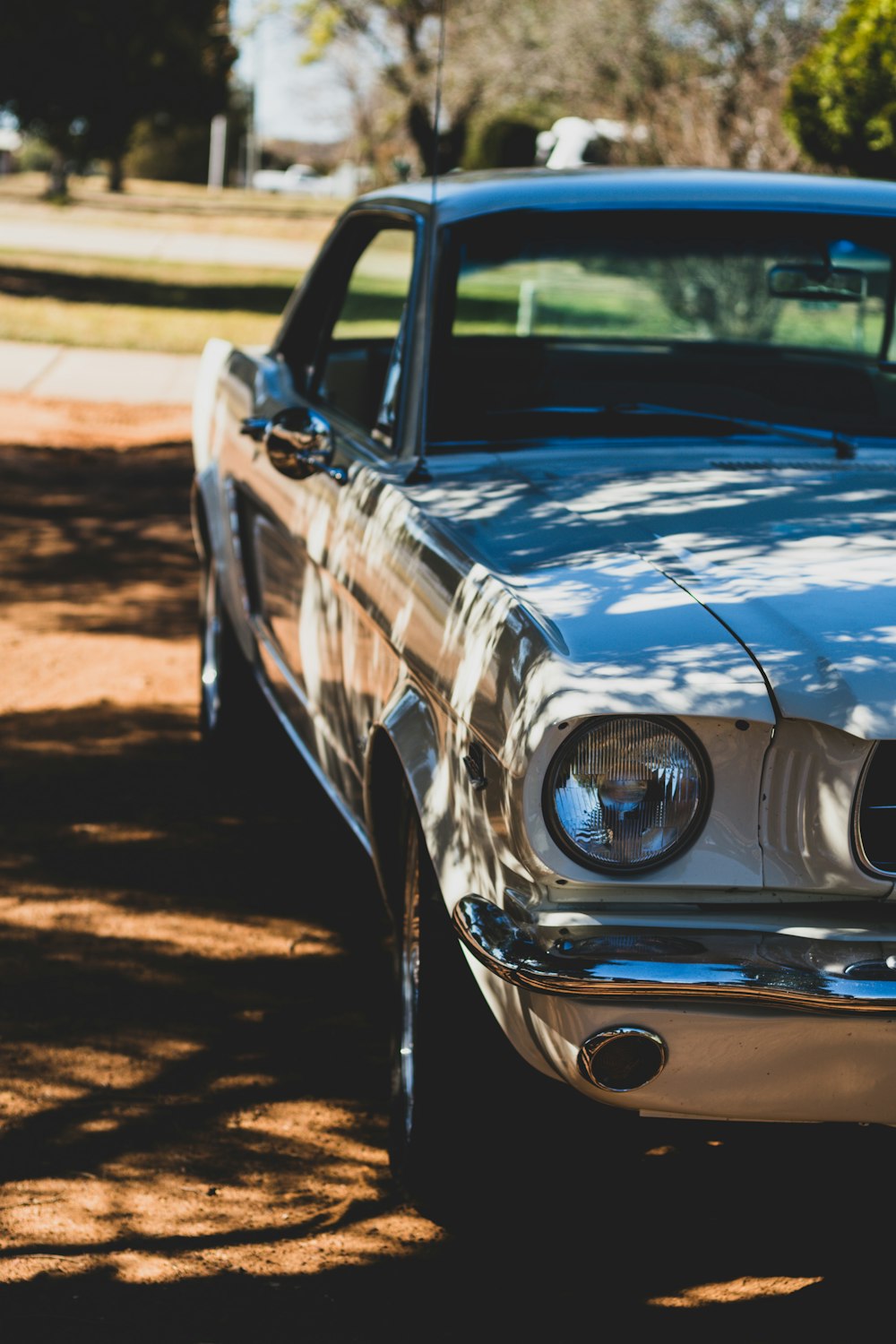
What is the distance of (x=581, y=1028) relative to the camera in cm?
230

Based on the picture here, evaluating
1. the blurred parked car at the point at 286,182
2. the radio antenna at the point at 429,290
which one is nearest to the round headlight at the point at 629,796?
the radio antenna at the point at 429,290

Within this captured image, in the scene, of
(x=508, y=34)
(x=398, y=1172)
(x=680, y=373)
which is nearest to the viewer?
(x=398, y=1172)

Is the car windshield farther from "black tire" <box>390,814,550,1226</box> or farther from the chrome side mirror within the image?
"black tire" <box>390,814,550,1226</box>

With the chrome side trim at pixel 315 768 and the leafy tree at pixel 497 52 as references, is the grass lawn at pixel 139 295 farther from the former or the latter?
the chrome side trim at pixel 315 768

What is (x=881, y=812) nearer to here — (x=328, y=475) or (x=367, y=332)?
(x=328, y=475)

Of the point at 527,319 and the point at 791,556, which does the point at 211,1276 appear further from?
the point at 527,319

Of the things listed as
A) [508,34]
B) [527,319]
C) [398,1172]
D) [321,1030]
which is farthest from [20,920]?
[508,34]

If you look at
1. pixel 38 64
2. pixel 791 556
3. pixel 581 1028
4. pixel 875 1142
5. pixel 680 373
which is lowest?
pixel 875 1142

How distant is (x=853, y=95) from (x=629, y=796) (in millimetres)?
12201

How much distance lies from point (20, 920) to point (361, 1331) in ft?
6.20

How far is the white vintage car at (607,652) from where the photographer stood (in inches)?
91.0

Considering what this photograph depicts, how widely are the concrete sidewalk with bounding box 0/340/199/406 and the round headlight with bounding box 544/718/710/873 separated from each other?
39.0 ft

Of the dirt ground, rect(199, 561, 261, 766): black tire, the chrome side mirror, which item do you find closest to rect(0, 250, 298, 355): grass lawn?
rect(199, 561, 261, 766): black tire

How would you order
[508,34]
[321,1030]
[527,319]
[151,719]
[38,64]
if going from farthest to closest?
[508,34] < [38,64] < [527,319] < [151,719] < [321,1030]
